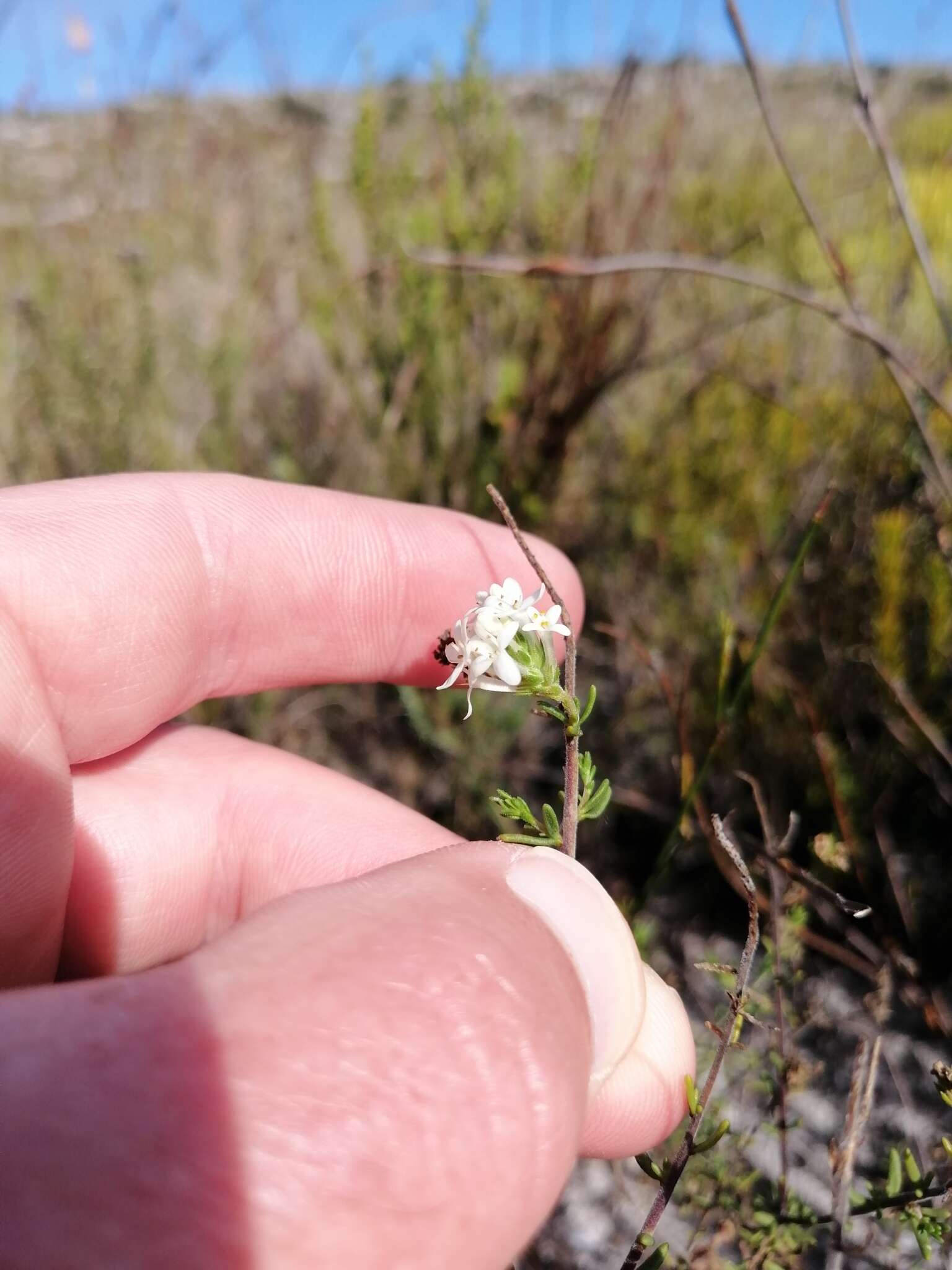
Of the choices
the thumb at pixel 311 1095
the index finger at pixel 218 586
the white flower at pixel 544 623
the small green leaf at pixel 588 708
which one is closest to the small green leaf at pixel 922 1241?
the thumb at pixel 311 1095

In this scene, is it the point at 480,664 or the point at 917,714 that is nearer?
the point at 480,664

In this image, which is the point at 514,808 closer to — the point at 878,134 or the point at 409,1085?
the point at 409,1085

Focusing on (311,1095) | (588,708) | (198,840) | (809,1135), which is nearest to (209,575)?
(198,840)

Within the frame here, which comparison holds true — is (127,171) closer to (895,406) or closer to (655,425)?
(655,425)

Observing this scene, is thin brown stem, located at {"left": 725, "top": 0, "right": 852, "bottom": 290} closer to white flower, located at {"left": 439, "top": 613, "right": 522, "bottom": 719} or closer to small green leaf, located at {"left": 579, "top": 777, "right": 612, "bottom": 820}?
white flower, located at {"left": 439, "top": 613, "right": 522, "bottom": 719}

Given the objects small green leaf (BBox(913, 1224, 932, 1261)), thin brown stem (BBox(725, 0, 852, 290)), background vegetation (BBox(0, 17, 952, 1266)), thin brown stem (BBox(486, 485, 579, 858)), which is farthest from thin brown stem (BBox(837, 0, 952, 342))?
small green leaf (BBox(913, 1224, 932, 1261))

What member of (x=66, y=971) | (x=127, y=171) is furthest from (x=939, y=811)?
(x=127, y=171)

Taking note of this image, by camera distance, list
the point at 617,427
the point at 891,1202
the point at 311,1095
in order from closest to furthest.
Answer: the point at 311,1095
the point at 891,1202
the point at 617,427
